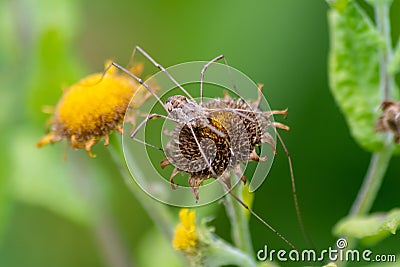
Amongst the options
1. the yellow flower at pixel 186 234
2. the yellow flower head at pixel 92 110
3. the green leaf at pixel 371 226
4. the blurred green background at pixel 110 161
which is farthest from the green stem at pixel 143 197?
the blurred green background at pixel 110 161

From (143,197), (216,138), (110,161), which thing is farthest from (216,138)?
(110,161)

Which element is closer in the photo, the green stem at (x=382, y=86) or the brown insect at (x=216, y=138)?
the brown insect at (x=216, y=138)

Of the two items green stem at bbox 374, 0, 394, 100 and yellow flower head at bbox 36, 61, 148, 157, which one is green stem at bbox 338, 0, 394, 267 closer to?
green stem at bbox 374, 0, 394, 100

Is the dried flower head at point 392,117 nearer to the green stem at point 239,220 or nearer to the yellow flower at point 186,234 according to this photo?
the green stem at point 239,220

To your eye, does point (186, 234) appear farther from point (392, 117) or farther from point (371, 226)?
point (392, 117)

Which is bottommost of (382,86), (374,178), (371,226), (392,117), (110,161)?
(371,226)

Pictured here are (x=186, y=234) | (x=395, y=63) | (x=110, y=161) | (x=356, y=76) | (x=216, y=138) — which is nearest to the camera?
(x=216, y=138)

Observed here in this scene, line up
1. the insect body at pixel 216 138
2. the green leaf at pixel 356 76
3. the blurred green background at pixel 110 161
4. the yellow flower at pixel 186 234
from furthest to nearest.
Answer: the blurred green background at pixel 110 161
the green leaf at pixel 356 76
the yellow flower at pixel 186 234
the insect body at pixel 216 138
